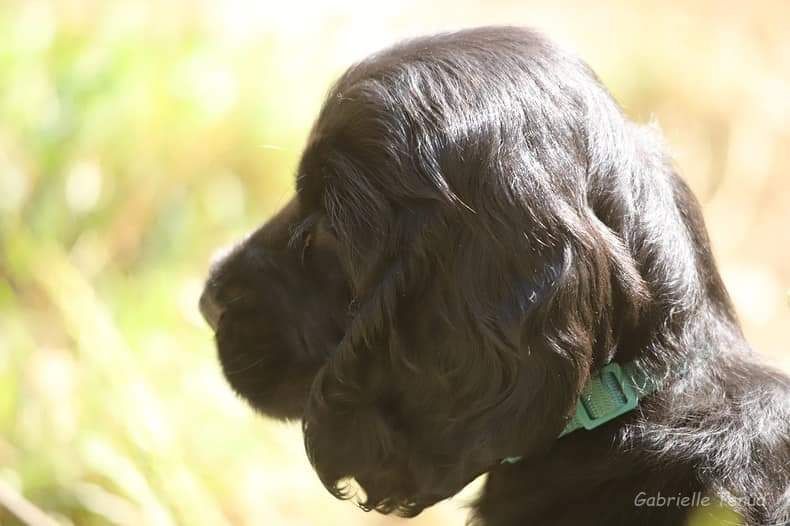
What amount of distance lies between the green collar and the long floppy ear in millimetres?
71

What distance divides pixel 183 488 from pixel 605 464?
182cm

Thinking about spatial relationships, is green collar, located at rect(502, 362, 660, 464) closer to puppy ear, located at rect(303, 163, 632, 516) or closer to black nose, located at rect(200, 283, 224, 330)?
puppy ear, located at rect(303, 163, 632, 516)

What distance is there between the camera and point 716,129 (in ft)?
21.7

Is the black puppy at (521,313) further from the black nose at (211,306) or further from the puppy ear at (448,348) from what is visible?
the black nose at (211,306)

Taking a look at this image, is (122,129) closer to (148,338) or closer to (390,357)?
(148,338)

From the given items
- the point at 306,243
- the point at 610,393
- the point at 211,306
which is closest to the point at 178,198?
the point at 211,306

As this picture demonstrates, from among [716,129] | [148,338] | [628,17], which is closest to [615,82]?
[716,129]

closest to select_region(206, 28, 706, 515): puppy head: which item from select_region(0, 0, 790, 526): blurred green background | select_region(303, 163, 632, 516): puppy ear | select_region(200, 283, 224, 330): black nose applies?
select_region(303, 163, 632, 516): puppy ear

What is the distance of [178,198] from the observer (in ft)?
16.3

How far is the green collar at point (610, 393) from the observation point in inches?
85.5

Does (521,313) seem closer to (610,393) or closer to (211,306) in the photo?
(610,393)

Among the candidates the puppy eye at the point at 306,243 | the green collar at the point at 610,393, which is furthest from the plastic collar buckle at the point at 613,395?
the puppy eye at the point at 306,243

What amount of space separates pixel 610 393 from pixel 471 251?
426 millimetres

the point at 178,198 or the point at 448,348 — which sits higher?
the point at 448,348
